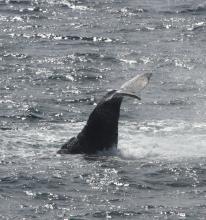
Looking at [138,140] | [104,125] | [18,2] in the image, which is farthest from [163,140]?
[18,2]

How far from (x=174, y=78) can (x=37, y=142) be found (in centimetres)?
959

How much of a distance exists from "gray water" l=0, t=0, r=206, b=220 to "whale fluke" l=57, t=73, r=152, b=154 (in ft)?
0.86

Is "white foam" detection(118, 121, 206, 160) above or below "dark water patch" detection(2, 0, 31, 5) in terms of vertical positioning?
below

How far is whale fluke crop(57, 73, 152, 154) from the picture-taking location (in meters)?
19.5

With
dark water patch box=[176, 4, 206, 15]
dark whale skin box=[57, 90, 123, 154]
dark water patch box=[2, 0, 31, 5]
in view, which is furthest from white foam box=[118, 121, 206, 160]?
dark water patch box=[2, 0, 31, 5]

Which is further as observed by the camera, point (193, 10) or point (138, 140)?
point (193, 10)

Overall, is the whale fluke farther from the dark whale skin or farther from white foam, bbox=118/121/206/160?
white foam, bbox=118/121/206/160

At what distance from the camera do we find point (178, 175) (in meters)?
18.4

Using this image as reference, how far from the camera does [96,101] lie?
26.8 m

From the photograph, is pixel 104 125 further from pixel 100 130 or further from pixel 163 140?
pixel 163 140

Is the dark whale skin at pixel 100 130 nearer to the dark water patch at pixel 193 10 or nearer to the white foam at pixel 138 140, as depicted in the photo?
the white foam at pixel 138 140

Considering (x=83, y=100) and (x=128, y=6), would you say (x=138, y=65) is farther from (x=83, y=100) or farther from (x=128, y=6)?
(x=128, y=6)

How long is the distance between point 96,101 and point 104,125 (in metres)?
7.21

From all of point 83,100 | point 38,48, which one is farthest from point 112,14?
point 83,100
